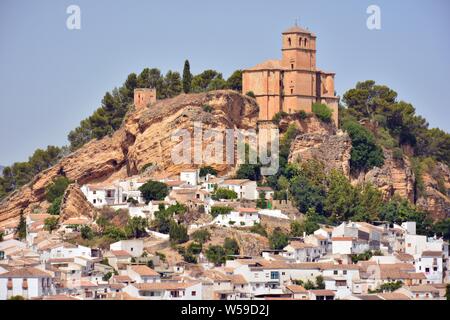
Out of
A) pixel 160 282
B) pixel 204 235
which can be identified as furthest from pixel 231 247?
pixel 160 282

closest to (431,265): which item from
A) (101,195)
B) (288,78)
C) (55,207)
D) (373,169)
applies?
(373,169)

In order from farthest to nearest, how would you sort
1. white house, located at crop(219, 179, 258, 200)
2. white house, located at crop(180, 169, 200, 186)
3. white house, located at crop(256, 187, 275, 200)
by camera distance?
white house, located at crop(180, 169, 200, 186), white house, located at crop(256, 187, 275, 200), white house, located at crop(219, 179, 258, 200)

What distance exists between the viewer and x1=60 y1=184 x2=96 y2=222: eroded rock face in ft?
170

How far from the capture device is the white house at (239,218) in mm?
50722

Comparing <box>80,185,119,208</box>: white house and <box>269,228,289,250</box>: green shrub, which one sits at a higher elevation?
<box>80,185,119,208</box>: white house

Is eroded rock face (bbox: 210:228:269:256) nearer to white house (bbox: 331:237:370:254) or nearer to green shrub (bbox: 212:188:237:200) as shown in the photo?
white house (bbox: 331:237:370:254)

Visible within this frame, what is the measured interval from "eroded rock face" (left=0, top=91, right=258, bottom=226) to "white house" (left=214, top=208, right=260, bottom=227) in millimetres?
3599

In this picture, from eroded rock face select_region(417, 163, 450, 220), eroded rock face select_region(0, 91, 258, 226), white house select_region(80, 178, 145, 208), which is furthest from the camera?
eroded rock face select_region(417, 163, 450, 220)

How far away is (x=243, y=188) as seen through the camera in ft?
174

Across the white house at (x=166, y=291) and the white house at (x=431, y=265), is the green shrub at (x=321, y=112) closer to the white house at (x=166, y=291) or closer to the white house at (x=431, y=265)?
the white house at (x=431, y=265)

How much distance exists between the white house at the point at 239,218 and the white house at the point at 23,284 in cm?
819

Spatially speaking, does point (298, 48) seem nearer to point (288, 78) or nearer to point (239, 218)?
point (288, 78)

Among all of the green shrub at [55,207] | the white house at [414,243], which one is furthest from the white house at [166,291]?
the white house at [414,243]

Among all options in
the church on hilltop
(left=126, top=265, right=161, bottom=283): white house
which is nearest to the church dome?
the church on hilltop
